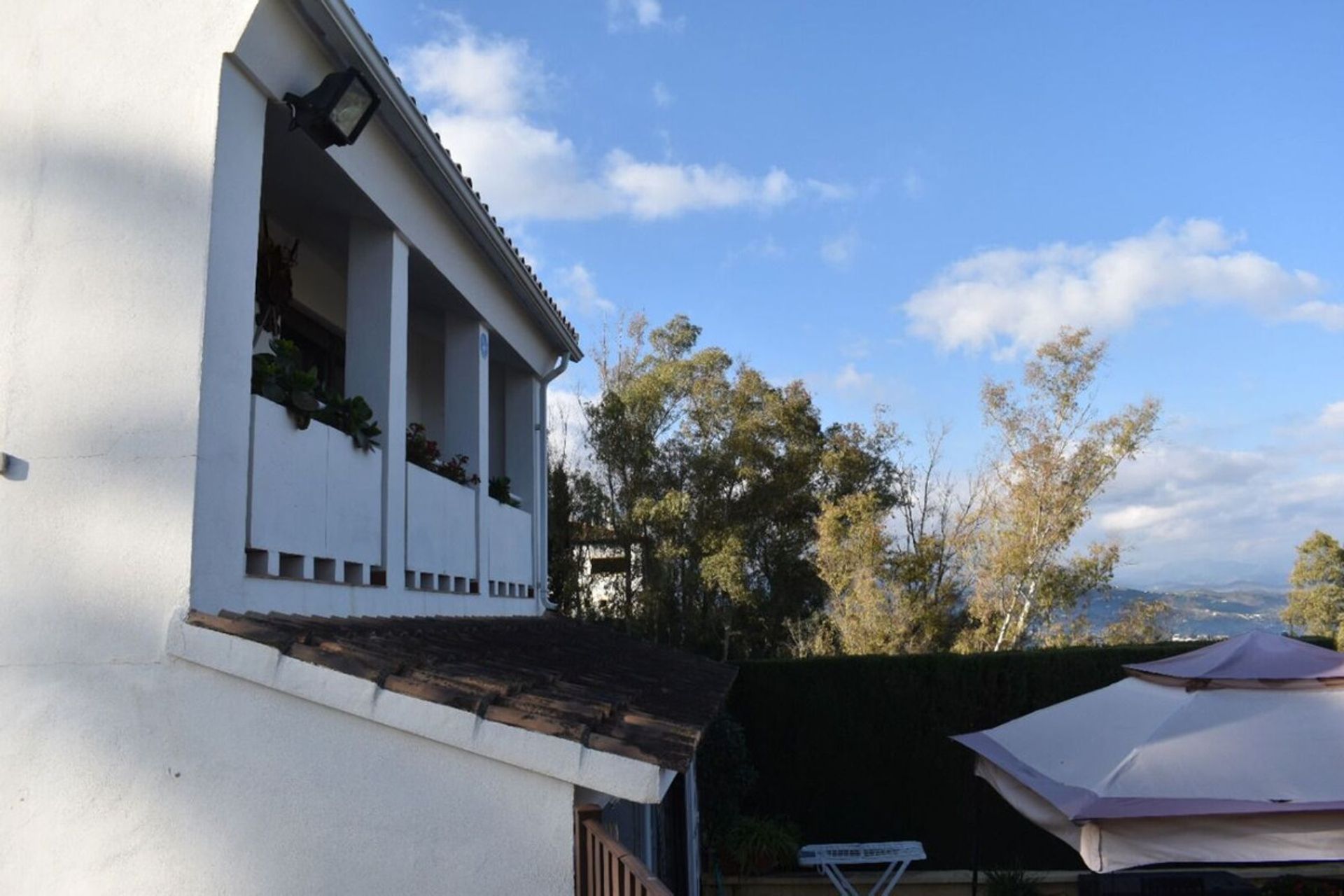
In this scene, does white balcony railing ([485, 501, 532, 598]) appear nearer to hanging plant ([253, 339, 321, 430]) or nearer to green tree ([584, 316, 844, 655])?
hanging plant ([253, 339, 321, 430])

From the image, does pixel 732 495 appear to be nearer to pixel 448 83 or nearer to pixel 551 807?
pixel 448 83

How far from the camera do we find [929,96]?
1059 cm

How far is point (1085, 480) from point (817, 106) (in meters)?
10.3

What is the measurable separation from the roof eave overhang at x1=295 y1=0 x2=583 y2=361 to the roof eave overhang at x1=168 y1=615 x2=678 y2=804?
2905 millimetres

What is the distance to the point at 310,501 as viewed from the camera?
5441mm

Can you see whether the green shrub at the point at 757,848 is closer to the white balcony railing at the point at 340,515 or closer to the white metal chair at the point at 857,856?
the white metal chair at the point at 857,856

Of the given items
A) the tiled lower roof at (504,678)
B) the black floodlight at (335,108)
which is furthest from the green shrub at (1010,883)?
the black floodlight at (335,108)

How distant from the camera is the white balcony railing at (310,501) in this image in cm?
485

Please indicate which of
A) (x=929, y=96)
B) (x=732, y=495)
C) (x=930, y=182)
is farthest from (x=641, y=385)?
(x=929, y=96)

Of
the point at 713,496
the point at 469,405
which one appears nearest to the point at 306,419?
the point at 469,405

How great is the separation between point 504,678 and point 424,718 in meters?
0.68

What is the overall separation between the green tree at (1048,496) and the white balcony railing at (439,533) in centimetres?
1266

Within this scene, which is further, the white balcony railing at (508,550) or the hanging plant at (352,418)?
the white balcony railing at (508,550)

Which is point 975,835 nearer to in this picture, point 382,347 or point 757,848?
point 757,848
